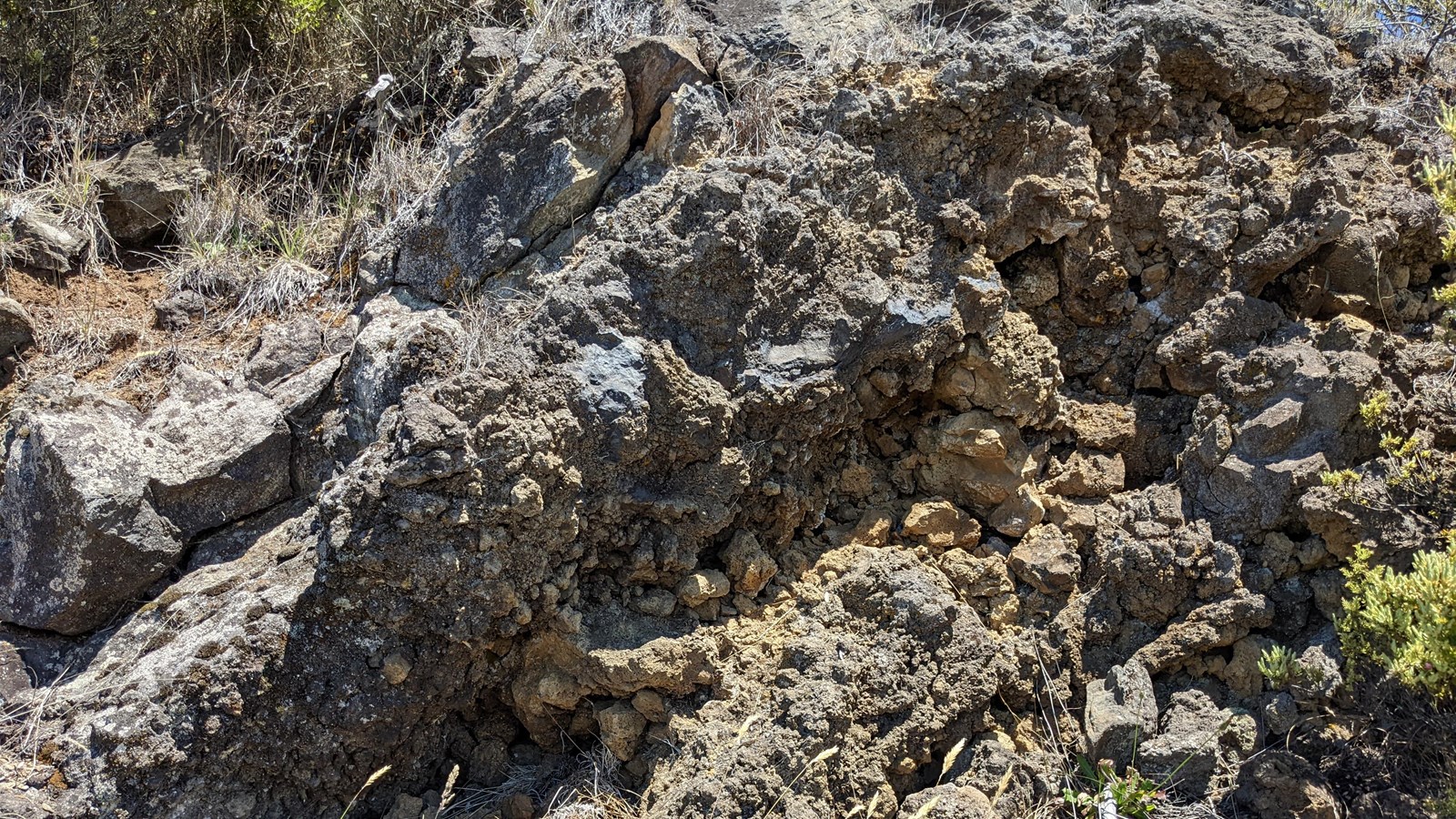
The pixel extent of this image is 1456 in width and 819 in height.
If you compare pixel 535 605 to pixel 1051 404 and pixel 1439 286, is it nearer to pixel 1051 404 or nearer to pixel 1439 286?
pixel 1051 404

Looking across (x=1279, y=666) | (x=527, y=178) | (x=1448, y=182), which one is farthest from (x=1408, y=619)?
(x=527, y=178)

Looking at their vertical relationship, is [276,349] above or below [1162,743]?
above

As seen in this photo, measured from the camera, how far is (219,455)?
349cm

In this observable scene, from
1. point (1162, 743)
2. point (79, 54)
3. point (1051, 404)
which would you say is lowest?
point (1162, 743)

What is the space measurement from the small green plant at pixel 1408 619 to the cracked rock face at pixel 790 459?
0.16 metres

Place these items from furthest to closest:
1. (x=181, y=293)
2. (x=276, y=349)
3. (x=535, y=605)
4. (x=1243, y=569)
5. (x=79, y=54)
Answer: (x=79, y=54) < (x=181, y=293) < (x=276, y=349) < (x=1243, y=569) < (x=535, y=605)

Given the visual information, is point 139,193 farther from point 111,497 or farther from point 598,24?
point 598,24

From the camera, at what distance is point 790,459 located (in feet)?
11.0

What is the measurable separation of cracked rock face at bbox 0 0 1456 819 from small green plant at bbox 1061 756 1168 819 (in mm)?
81

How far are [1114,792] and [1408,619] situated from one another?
3.00ft

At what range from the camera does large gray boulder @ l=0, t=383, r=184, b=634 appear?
3320 millimetres

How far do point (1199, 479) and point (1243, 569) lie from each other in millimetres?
306

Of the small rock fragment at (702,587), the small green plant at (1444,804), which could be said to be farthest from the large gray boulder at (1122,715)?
the small rock fragment at (702,587)

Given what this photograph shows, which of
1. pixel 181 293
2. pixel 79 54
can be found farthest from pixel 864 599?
pixel 79 54
